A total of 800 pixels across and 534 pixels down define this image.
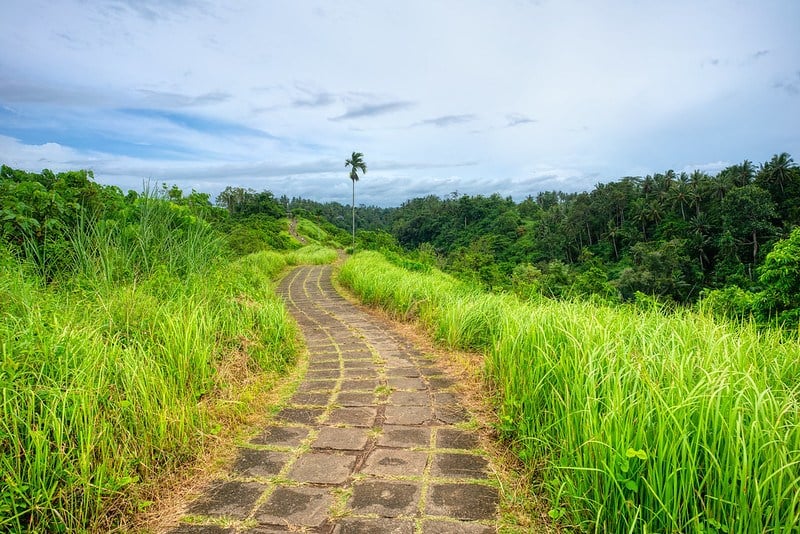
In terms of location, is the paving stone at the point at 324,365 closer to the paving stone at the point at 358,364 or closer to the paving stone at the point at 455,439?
the paving stone at the point at 358,364

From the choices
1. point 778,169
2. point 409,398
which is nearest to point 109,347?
point 409,398

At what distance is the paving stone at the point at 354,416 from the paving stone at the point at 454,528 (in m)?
1.05

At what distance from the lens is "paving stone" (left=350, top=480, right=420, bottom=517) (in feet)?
6.75

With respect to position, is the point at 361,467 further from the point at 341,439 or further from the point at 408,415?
the point at 408,415

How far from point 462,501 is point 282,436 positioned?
1.27 metres

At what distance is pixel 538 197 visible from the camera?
266 ft

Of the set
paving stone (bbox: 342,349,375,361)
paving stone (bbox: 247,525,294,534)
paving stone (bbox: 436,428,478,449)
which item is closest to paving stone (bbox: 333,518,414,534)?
paving stone (bbox: 247,525,294,534)

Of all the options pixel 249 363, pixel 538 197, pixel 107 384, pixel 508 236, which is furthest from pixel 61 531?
pixel 538 197

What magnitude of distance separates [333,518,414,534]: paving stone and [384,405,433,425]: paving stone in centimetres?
101

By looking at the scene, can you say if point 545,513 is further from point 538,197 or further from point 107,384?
point 538,197

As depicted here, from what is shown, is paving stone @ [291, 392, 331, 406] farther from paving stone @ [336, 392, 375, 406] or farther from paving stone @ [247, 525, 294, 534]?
paving stone @ [247, 525, 294, 534]

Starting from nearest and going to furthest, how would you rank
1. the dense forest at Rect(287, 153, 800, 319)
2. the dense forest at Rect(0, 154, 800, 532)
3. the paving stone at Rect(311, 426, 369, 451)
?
the dense forest at Rect(0, 154, 800, 532) < the paving stone at Rect(311, 426, 369, 451) < the dense forest at Rect(287, 153, 800, 319)

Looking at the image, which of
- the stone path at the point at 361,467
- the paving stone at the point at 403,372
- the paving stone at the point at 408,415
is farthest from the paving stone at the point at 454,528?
the paving stone at the point at 403,372

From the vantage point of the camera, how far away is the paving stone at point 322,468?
7.62 feet
